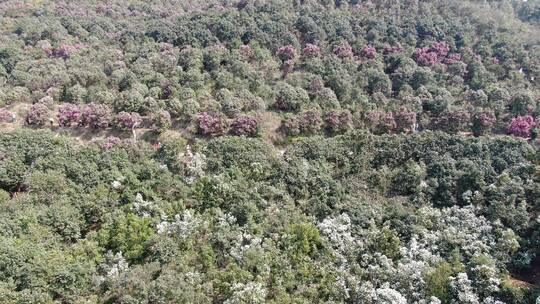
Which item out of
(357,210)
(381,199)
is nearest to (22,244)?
(357,210)

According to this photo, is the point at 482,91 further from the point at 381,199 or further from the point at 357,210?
the point at 357,210

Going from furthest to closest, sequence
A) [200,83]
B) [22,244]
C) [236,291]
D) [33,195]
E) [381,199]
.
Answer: [200,83] → [381,199] → [33,195] → [22,244] → [236,291]

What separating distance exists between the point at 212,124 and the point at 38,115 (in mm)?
19519

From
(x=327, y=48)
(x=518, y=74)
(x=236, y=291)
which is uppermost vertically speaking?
(x=518, y=74)

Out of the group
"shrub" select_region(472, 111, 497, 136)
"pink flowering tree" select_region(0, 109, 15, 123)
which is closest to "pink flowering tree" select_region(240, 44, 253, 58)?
"pink flowering tree" select_region(0, 109, 15, 123)

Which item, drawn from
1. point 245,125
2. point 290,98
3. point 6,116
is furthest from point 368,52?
point 6,116

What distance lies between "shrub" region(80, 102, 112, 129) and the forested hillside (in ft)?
0.79

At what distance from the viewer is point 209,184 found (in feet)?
132

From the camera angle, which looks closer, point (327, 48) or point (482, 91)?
point (482, 91)

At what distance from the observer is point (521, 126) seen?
51.7 meters

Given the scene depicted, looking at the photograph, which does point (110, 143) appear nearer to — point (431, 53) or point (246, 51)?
point (246, 51)

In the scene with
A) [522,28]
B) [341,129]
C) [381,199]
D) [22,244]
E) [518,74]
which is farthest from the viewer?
[522,28]

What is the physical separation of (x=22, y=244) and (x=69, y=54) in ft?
123

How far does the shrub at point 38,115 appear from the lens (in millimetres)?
51375
